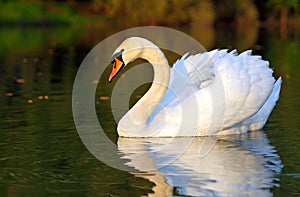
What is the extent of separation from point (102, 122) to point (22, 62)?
49.5 feet

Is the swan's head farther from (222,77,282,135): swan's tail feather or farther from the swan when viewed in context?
(222,77,282,135): swan's tail feather

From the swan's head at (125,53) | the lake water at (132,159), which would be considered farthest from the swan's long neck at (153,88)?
the lake water at (132,159)

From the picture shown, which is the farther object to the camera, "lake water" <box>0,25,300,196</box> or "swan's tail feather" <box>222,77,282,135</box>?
"swan's tail feather" <box>222,77,282,135</box>

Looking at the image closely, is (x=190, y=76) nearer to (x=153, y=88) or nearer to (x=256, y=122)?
(x=153, y=88)

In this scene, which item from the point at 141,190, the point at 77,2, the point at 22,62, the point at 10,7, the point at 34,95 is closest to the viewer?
the point at 141,190

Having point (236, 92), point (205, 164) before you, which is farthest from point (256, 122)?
point (205, 164)

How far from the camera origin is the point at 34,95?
16938mm

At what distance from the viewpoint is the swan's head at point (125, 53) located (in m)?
11.1

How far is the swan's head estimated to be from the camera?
11133 mm

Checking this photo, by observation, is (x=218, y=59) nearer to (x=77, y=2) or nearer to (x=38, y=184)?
(x=38, y=184)

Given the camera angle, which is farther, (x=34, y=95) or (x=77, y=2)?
(x=77, y=2)

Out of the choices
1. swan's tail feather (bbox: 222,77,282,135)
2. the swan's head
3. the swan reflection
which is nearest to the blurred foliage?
swan's tail feather (bbox: 222,77,282,135)

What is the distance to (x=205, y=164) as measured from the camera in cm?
959

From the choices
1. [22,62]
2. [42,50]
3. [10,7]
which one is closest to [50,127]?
[22,62]
